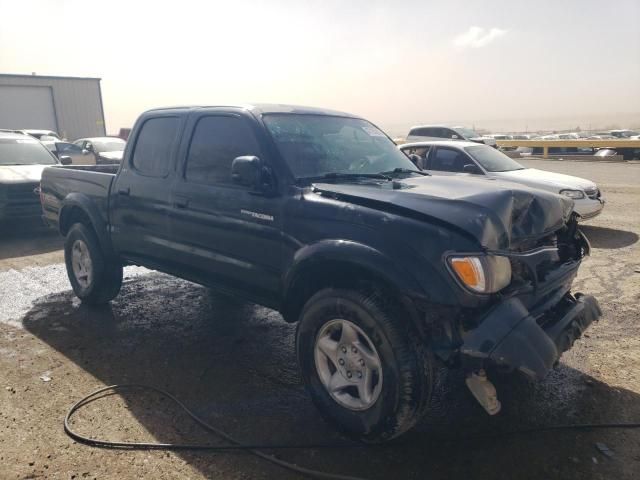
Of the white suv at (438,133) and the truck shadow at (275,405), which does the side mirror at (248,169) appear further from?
the white suv at (438,133)

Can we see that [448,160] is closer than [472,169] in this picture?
No

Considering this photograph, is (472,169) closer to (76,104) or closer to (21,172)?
(21,172)

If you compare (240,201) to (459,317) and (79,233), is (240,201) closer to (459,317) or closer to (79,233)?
(459,317)

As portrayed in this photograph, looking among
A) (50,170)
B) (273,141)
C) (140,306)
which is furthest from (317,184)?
(50,170)

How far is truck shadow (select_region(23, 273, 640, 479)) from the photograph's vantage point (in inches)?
108

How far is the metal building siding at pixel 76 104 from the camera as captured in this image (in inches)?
Result: 1193

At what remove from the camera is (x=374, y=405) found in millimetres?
2805

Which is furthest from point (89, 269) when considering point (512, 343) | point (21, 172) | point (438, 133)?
point (438, 133)

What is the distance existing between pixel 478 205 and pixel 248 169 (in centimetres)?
144

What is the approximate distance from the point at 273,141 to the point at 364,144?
93 centimetres

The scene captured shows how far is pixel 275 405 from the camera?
11.1ft

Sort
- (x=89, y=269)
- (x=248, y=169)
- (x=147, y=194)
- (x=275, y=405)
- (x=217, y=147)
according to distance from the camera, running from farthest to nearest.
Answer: (x=89, y=269) < (x=147, y=194) < (x=217, y=147) < (x=275, y=405) < (x=248, y=169)

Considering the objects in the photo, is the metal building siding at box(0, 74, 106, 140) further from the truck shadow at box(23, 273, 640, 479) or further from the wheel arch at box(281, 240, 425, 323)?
the wheel arch at box(281, 240, 425, 323)

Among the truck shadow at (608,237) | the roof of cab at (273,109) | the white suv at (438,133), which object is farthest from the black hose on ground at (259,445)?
the white suv at (438,133)
